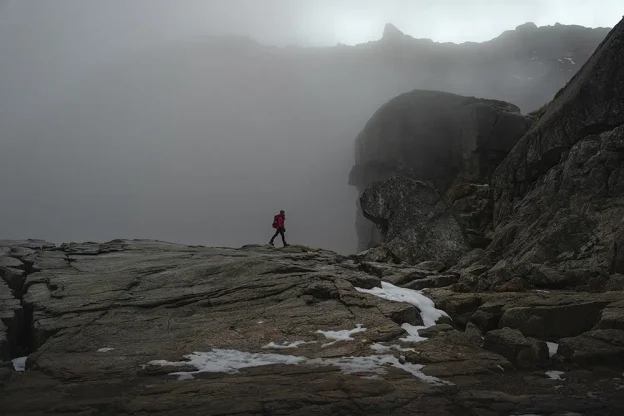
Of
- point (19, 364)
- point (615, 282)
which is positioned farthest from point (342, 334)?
point (615, 282)

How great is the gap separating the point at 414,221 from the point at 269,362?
66.7 feet

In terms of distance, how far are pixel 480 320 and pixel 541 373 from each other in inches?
146

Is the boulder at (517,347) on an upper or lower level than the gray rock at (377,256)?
upper

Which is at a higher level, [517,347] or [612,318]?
[612,318]

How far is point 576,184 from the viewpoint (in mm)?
20766

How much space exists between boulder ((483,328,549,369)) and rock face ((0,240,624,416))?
3.3 inches

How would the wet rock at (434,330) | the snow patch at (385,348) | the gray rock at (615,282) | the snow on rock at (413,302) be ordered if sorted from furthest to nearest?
the gray rock at (615,282)
the snow on rock at (413,302)
the wet rock at (434,330)
the snow patch at (385,348)

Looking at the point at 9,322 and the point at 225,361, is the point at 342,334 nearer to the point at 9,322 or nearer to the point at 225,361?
the point at 225,361

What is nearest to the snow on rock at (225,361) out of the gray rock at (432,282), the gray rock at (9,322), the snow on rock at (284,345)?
the snow on rock at (284,345)

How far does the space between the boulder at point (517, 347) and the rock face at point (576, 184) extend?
7.17 meters

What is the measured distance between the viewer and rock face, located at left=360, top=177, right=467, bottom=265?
26.5 m

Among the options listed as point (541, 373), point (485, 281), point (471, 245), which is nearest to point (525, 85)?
point (471, 245)

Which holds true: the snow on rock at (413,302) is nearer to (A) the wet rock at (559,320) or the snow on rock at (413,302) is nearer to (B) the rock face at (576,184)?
(A) the wet rock at (559,320)

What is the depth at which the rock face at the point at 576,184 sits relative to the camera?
17500 mm
